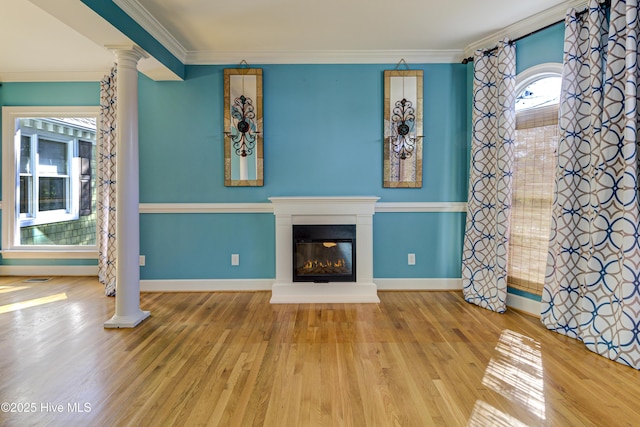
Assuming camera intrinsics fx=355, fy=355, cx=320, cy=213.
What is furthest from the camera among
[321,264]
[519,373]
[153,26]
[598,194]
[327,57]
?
[327,57]

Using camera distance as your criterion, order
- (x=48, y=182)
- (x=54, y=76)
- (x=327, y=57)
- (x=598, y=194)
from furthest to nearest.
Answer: (x=48, y=182) < (x=54, y=76) < (x=327, y=57) < (x=598, y=194)

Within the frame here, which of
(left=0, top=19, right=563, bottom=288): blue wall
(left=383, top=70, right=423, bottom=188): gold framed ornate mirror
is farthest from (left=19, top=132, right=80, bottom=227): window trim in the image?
(left=383, top=70, right=423, bottom=188): gold framed ornate mirror

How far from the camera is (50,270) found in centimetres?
460

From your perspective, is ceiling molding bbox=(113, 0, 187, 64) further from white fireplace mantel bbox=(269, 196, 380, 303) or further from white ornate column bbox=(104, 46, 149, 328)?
white fireplace mantel bbox=(269, 196, 380, 303)

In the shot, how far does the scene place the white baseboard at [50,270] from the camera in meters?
4.58

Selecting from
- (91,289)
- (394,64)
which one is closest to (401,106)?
(394,64)

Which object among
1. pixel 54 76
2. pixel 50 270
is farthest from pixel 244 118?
pixel 50 270

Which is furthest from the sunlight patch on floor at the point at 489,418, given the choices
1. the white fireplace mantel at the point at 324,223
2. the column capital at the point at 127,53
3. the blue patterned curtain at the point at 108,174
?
the blue patterned curtain at the point at 108,174

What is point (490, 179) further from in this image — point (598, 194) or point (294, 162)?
point (294, 162)

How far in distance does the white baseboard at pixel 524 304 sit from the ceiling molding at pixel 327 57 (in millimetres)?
2561

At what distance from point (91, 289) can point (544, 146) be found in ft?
16.1

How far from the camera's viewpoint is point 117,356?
8.06 ft

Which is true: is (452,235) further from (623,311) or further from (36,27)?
(36,27)

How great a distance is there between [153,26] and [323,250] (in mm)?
2571
